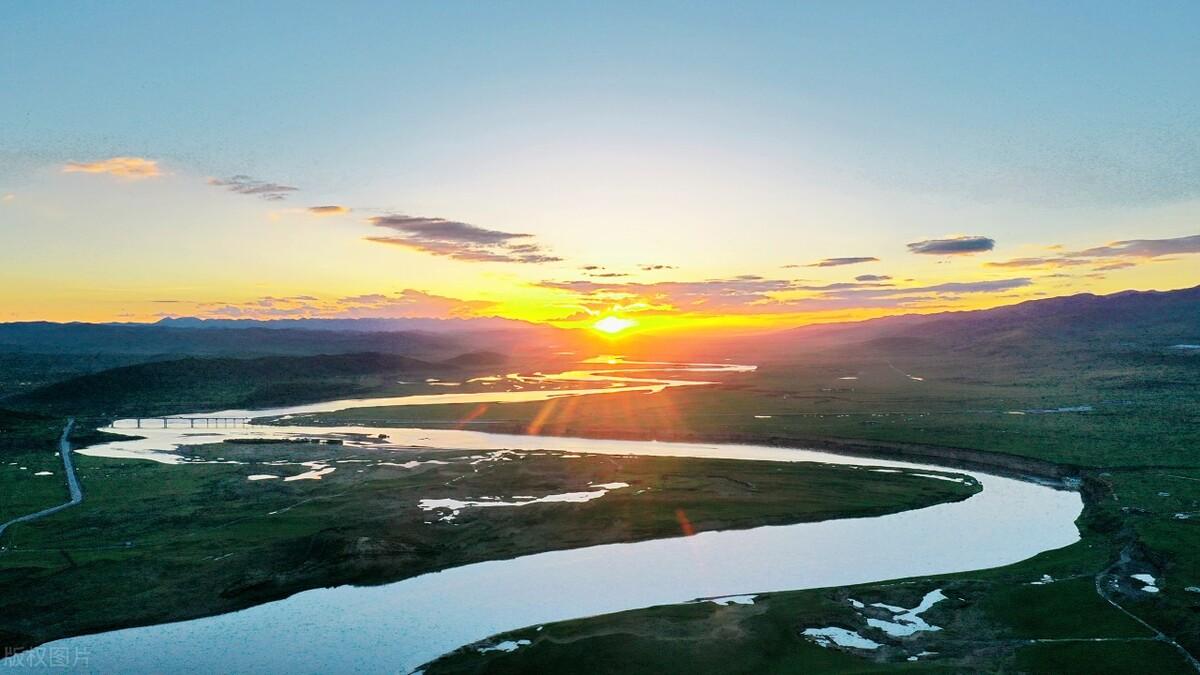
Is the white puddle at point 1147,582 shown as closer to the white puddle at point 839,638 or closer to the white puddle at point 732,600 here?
the white puddle at point 839,638

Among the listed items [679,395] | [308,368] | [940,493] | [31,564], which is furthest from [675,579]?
[308,368]

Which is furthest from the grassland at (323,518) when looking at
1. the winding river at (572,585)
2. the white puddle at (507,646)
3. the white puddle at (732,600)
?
the white puddle at (732,600)

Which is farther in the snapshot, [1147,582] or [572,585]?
[572,585]

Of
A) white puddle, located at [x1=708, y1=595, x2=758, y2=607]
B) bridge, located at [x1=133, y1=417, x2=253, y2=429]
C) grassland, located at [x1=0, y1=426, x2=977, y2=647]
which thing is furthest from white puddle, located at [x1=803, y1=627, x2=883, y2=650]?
bridge, located at [x1=133, y1=417, x2=253, y2=429]

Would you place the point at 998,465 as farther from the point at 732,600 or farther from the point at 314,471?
the point at 314,471

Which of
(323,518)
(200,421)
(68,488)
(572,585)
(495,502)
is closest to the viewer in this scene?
(572,585)

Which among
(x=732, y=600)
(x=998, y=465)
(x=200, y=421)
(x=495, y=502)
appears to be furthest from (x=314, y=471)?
(x=998, y=465)

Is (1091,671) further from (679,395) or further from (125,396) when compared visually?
(125,396)
